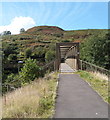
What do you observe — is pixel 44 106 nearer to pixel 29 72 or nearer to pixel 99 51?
pixel 29 72

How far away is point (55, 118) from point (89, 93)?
2.81m

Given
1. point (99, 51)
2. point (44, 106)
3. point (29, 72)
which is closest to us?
point (44, 106)

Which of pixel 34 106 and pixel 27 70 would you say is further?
pixel 27 70

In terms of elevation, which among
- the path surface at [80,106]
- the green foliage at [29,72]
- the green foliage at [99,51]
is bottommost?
the path surface at [80,106]

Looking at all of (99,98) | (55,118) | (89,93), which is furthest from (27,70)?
(55,118)

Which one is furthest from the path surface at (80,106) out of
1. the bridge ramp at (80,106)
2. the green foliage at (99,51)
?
the green foliage at (99,51)

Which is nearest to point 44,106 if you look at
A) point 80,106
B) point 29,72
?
point 80,106

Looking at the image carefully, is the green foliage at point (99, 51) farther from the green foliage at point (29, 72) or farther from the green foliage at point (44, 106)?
the green foliage at point (44, 106)

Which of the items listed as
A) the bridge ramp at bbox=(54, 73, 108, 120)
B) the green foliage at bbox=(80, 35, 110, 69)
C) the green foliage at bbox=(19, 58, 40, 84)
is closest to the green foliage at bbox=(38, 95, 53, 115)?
the bridge ramp at bbox=(54, 73, 108, 120)

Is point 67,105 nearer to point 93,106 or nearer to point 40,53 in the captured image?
point 93,106

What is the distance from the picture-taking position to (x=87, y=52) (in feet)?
78.1

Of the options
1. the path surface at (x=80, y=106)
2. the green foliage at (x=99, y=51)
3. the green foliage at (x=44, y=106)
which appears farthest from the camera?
the green foliage at (x=99, y=51)

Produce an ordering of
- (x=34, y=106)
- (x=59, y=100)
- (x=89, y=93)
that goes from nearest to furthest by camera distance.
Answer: (x=34, y=106) < (x=59, y=100) < (x=89, y=93)

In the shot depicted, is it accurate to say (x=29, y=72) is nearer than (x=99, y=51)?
Yes
